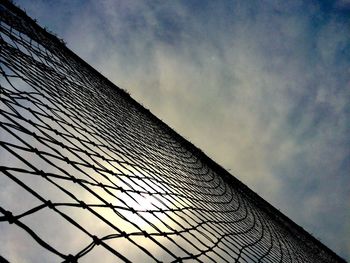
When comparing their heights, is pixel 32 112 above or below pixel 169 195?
below

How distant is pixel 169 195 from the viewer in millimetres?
3539

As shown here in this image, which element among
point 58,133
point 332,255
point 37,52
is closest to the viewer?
point 58,133

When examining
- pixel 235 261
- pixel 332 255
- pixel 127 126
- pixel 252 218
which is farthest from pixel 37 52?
pixel 332 255

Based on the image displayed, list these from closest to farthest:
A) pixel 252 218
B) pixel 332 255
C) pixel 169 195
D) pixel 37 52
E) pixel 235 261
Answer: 1. pixel 235 261
2. pixel 169 195
3. pixel 37 52
4. pixel 252 218
5. pixel 332 255

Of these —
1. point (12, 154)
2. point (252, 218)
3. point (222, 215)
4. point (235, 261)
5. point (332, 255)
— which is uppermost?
A: point (332, 255)

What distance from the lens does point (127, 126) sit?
16.9 feet

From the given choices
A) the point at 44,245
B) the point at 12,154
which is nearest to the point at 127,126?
the point at 12,154

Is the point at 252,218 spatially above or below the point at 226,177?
below

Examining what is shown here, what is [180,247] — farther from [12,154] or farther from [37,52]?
[37,52]

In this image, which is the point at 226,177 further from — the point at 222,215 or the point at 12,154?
the point at 12,154

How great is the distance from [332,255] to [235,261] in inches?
222

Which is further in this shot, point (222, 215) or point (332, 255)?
point (332, 255)

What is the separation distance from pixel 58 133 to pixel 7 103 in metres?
0.52

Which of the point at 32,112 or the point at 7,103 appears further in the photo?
the point at 32,112
